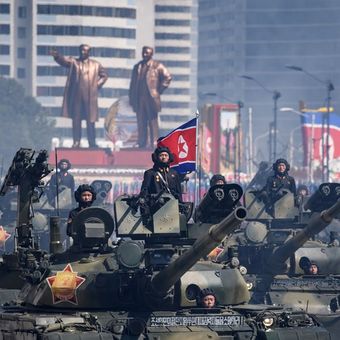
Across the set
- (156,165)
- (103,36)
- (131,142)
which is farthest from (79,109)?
(156,165)

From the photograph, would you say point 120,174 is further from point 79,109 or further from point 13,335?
point 13,335

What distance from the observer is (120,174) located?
124 metres

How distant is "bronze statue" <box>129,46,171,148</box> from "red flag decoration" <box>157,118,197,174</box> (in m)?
89.2

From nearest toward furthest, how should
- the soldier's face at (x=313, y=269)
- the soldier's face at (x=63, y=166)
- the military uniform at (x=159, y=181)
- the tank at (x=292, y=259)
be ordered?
the military uniform at (x=159, y=181), the tank at (x=292, y=259), the soldier's face at (x=313, y=269), the soldier's face at (x=63, y=166)

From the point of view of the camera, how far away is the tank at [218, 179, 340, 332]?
35.6 meters

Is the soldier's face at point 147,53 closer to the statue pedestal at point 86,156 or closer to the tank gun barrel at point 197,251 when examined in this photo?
the statue pedestal at point 86,156

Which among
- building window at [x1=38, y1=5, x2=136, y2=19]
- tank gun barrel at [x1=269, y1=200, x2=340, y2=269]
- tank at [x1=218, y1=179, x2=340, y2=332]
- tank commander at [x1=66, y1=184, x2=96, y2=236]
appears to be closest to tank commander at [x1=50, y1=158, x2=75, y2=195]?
tank at [x1=218, y1=179, x2=340, y2=332]

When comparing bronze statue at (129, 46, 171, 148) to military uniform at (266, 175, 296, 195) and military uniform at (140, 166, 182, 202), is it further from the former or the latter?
military uniform at (140, 166, 182, 202)

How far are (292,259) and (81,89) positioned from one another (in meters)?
99.6

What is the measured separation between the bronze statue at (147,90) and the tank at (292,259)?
8970cm

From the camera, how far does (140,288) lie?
2767 centimetres

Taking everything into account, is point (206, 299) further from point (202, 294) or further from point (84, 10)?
point (84, 10)

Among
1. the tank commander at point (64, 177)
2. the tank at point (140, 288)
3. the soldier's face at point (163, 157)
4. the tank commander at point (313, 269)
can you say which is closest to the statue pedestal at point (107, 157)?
the tank commander at point (64, 177)

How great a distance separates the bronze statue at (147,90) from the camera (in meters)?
131
